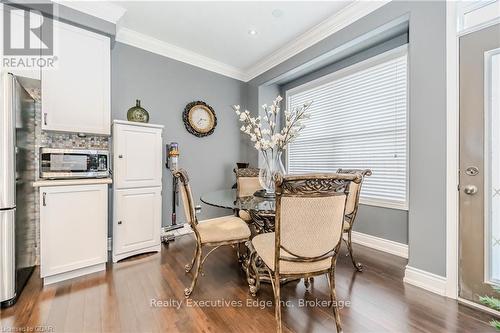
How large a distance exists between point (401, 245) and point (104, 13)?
429cm

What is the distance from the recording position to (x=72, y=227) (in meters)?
2.11

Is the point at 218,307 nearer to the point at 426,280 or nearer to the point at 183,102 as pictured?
the point at 426,280

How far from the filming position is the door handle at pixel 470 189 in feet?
5.54

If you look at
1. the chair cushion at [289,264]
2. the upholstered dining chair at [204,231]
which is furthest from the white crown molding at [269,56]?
the chair cushion at [289,264]

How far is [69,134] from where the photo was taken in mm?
2531

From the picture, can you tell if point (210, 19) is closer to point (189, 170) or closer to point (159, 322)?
point (189, 170)

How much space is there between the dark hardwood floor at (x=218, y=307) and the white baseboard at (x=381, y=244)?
1.25 ft

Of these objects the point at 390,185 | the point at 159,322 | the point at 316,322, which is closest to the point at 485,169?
the point at 390,185

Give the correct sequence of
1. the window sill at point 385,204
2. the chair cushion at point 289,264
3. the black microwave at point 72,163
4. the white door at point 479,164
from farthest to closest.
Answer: the window sill at point 385,204 → the black microwave at point 72,163 → the white door at point 479,164 → the chair cushion at point 289,264

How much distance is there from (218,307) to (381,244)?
2.21 m

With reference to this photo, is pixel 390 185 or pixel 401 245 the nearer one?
pixel 401 245

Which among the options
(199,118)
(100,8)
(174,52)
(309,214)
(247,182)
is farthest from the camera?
(199,118)

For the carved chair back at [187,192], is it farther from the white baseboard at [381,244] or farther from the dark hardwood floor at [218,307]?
the white baseboard at [381,244]

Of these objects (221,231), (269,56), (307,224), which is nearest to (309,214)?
(307,224)
